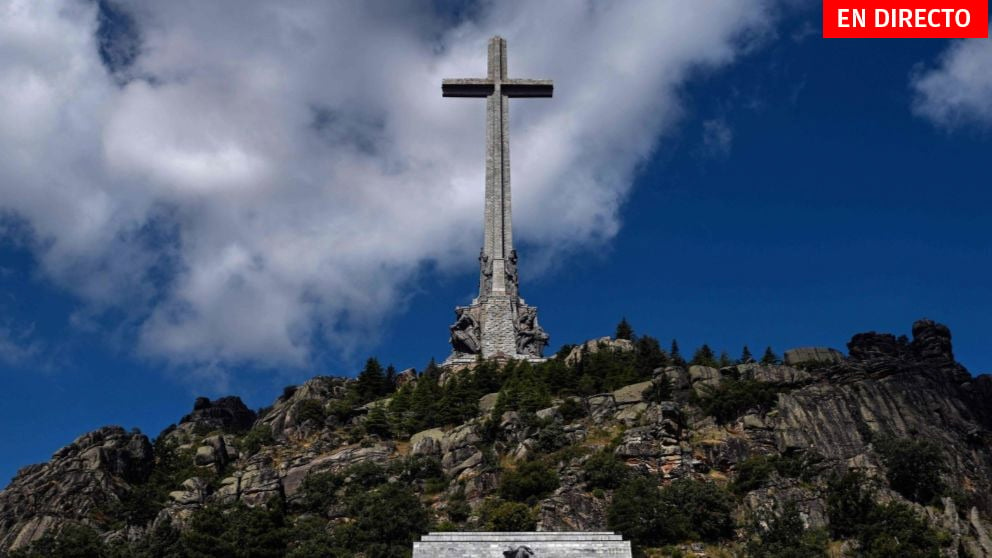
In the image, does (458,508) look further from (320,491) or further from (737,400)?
(737,400)

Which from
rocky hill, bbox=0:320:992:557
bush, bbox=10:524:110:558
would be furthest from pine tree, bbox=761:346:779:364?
bush, bbox=10:524:110:558

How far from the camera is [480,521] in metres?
60.7

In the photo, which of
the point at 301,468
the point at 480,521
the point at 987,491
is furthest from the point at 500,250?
the point at 987,491

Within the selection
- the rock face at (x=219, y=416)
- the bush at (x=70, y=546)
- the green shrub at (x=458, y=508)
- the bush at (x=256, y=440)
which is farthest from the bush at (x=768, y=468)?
the rock face at (x=219, y=416)

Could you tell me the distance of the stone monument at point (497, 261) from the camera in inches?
3398

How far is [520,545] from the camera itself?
51.8 meters

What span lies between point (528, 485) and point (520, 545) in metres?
11.5

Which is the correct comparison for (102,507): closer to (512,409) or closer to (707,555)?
(512,409)

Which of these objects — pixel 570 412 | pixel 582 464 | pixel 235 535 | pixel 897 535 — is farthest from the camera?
pixel 570 412

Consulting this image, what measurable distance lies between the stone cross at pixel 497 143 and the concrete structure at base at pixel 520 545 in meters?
37.1

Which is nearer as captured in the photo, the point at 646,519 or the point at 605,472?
the point at 646,519

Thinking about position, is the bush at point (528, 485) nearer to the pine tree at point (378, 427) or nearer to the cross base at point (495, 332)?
the pine tree at point (378, 427)

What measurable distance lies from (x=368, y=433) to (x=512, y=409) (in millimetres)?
9984

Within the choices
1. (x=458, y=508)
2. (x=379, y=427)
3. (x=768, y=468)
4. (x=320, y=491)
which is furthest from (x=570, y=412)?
(x=320, y=491)
